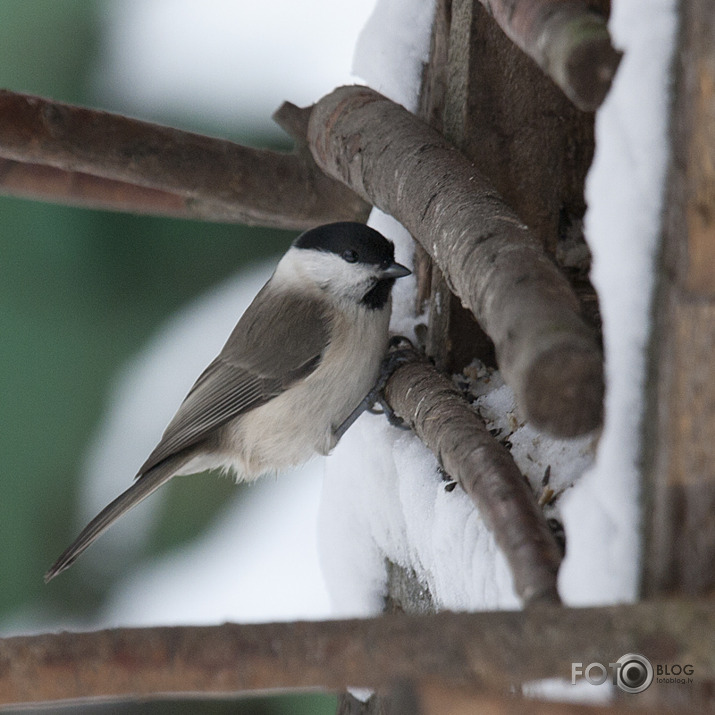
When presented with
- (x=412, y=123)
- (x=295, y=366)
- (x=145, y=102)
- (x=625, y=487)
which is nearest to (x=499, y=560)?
(x=625, y=487)

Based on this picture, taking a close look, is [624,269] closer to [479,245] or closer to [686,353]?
[686,353]

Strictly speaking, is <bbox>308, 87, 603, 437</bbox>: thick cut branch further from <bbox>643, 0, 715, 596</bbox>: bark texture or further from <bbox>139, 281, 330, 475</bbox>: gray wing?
<bbox>139, 281, 330, 475</bbox>: gray wing

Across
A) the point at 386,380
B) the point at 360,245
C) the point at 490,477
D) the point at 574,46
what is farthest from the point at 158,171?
the point at 574,46

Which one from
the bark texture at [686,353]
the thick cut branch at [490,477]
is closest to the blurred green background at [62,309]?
the thick cut branch at [490,477]

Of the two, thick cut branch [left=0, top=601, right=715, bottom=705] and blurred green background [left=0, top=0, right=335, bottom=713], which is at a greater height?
blurred green background [left=0, top=0, right=335, bottom=713]

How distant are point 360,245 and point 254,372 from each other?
0.26 m

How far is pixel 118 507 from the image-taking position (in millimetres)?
1320

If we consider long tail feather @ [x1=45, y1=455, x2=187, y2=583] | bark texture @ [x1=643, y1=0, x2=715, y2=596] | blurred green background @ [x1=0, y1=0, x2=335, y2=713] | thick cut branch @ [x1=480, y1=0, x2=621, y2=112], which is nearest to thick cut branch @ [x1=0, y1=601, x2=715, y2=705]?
bark texture @ [x1=643, y1=0, x2=715, y2=596]

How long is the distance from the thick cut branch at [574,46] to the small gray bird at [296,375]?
76cm

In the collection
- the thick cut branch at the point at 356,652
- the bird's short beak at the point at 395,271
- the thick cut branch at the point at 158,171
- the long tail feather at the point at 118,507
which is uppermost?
the thick cut branch at the point at 158,171

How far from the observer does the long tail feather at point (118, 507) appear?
1203mm

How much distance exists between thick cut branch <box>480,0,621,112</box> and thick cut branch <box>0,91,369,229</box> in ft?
2.49

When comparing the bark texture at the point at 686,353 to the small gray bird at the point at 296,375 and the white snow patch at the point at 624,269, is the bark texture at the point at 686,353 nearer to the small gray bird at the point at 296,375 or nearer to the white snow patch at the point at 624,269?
the white snow patch at the point at 624,269

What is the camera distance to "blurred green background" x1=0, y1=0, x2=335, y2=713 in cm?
173
